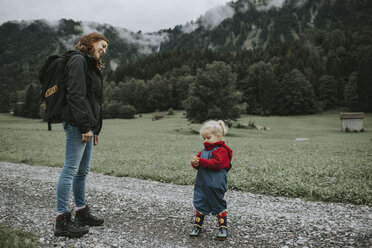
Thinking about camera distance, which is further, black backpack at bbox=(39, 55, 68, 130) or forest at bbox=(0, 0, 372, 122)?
forest at bbox=(0, 0, 372, 122)

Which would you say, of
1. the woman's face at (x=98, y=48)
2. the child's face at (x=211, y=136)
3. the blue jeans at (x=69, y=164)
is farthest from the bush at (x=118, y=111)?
the child's face at (x=211, y=136)

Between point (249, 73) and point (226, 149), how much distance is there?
10447 centimetres

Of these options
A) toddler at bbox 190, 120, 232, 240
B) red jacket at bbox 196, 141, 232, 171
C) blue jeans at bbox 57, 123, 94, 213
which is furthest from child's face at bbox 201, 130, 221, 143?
blue jeans at bbox 57, 123, 94, 213

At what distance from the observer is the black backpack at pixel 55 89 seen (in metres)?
4.65

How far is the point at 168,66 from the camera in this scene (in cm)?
14050

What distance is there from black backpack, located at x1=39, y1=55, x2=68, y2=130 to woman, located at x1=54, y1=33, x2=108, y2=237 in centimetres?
15

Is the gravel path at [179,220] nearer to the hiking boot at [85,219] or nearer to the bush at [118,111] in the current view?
the hiking boot at [85,219]

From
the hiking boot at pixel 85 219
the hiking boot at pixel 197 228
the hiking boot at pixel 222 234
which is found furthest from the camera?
the hiking boot at pixel 85 219

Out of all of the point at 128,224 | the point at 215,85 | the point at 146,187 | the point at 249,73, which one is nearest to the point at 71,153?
the point at 128,224

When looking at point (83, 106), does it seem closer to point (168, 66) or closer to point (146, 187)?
point (146, 187)

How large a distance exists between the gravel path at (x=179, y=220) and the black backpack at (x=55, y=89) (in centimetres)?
240

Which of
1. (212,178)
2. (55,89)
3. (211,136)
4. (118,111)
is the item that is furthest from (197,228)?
(118,111)

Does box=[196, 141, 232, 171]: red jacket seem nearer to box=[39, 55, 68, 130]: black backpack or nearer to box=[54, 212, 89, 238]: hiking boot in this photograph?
box=[54, 212, 89, 238]: hiking boot

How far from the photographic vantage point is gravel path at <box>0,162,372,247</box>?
4.60 meters
